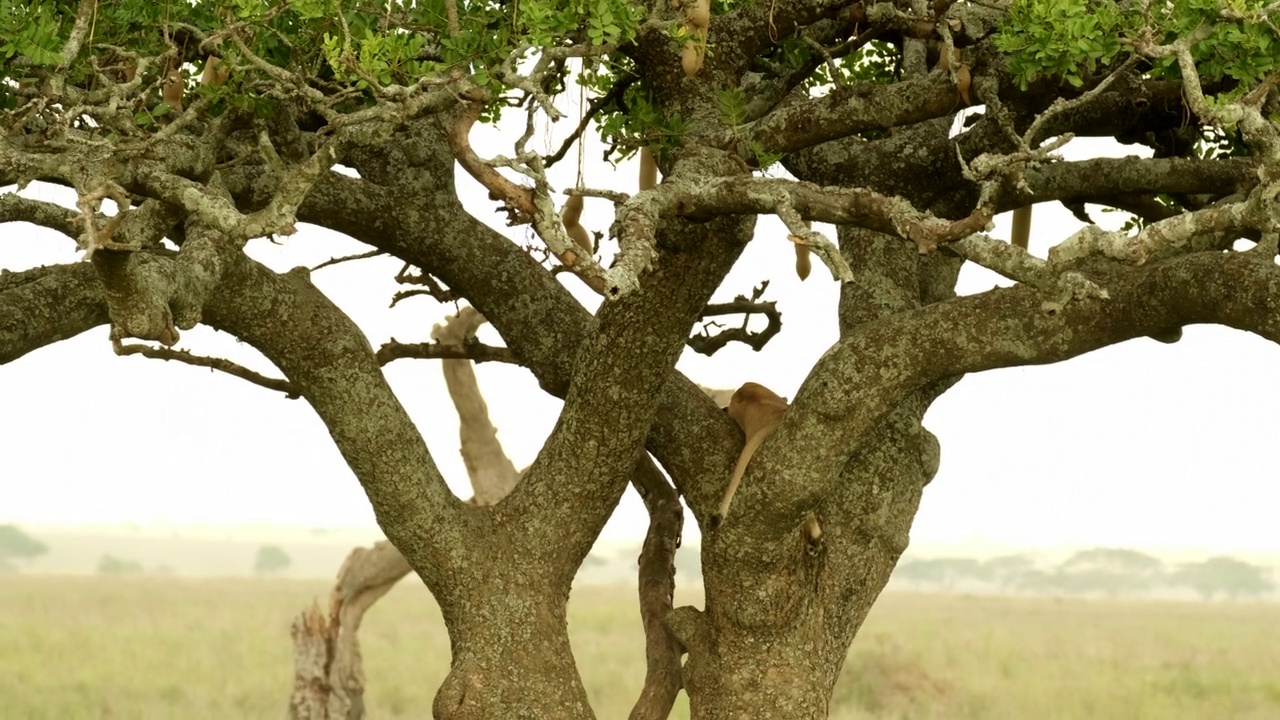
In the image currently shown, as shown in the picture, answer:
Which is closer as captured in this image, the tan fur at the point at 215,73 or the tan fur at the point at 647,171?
the tan fur at the point at 215,73

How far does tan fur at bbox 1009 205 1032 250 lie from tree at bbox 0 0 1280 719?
0.34 m

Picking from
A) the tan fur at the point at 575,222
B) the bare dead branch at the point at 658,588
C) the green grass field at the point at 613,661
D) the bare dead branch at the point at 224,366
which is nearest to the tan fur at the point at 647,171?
the tan fur at the point at 575,222

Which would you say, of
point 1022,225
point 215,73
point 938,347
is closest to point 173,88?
point 215,73

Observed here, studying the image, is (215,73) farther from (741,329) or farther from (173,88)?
(741,329)

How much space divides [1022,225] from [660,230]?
8.29 ft

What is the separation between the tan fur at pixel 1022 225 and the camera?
8383 mm

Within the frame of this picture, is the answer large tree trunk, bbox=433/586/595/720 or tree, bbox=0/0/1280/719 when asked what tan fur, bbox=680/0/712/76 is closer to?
tree, bbox=0/0/1280/719

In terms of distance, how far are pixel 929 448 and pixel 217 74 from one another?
3721mm

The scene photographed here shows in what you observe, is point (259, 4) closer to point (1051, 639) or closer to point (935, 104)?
point (935, 104)

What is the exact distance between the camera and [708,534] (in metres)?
7.46

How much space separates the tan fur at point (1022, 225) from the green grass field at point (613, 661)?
749cm

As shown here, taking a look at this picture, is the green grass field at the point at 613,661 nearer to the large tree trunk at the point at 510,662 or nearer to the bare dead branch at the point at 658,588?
the bare dead branch at the point at 658,588

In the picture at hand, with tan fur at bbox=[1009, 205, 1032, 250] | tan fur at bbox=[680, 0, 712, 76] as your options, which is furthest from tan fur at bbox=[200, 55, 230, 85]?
tan fur at bbox=[1009, 205, 1032, 250]

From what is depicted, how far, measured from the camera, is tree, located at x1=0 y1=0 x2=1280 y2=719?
5543mm
